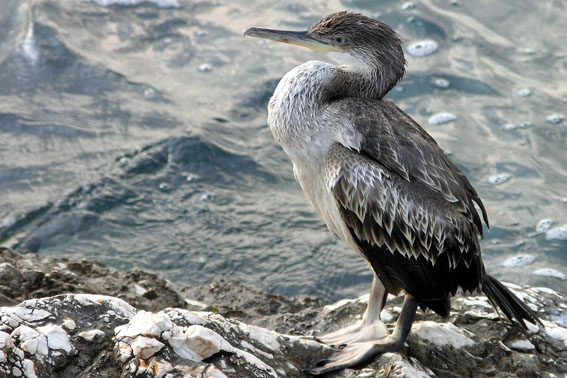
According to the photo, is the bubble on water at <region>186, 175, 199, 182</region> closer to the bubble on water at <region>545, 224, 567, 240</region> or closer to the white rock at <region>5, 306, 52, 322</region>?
the bubble on water at <region>545, 224, 567, 240</region>

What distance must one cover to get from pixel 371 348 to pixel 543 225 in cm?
412

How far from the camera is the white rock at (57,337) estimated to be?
130 inches

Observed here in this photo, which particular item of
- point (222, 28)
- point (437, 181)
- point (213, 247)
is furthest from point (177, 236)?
point (222, 28)

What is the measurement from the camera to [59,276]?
4.76 metres

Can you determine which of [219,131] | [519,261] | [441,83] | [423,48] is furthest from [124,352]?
[423,48]

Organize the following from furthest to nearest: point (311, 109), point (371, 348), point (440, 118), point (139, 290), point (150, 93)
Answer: point (150, 93)
point (440, 118)
point (139, 290)
point (311, 109)
point (371, 348)

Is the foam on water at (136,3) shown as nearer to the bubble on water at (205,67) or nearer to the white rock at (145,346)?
the bubble on water at (205,67)

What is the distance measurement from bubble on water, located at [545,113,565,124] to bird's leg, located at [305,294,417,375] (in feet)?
18.0

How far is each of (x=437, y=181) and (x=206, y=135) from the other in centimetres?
466

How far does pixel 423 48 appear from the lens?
990cm

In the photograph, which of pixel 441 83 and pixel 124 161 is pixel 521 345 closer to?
pixel 124 161

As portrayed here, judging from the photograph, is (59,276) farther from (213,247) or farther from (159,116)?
(159,116)

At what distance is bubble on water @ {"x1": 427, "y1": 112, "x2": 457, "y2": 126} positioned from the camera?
8727mm

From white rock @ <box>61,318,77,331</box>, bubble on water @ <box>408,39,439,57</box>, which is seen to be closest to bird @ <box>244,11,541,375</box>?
white rock @ <box>61,318,77,331</box>
